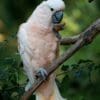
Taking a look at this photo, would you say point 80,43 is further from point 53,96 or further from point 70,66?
point 70,66

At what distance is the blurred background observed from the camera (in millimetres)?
2281

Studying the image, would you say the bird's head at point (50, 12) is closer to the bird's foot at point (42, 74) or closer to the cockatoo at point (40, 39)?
the cockatoo at point (40, 39)

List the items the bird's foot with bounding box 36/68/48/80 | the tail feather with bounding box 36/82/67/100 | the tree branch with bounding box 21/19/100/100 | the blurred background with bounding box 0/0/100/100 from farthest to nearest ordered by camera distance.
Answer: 1. the blurred background with bounding box 0/0/100/100
2. the tail feather with bounding box 36/82/67/100
3. the bird's foot with bounding box 36/68/48/80
4. the tree branch with bounding box 21/19/100/100

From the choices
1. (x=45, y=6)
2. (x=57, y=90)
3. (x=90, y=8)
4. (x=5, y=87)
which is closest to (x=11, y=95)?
(x=5, y=87)

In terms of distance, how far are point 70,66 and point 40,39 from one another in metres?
0.36

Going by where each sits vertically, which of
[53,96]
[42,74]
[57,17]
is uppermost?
[57,17]

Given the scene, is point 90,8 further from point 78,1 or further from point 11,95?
point 11,95

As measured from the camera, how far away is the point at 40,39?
202 centimetres

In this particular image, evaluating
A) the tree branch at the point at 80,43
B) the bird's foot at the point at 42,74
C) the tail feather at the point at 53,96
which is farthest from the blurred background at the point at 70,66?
the tree branch at the point at 80,43

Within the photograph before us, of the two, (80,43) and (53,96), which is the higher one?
(80,43)

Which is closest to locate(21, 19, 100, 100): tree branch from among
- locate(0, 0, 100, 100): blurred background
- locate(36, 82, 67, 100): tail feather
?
locate(36, 82, 67, 100): tail feather

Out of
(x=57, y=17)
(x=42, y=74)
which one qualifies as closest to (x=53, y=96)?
(x=42, y=74)

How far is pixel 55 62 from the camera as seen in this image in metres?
1.87

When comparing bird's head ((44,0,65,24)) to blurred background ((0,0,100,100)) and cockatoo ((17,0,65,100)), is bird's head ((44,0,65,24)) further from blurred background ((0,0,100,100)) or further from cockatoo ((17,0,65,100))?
blurred background ((0,0,100,100))
